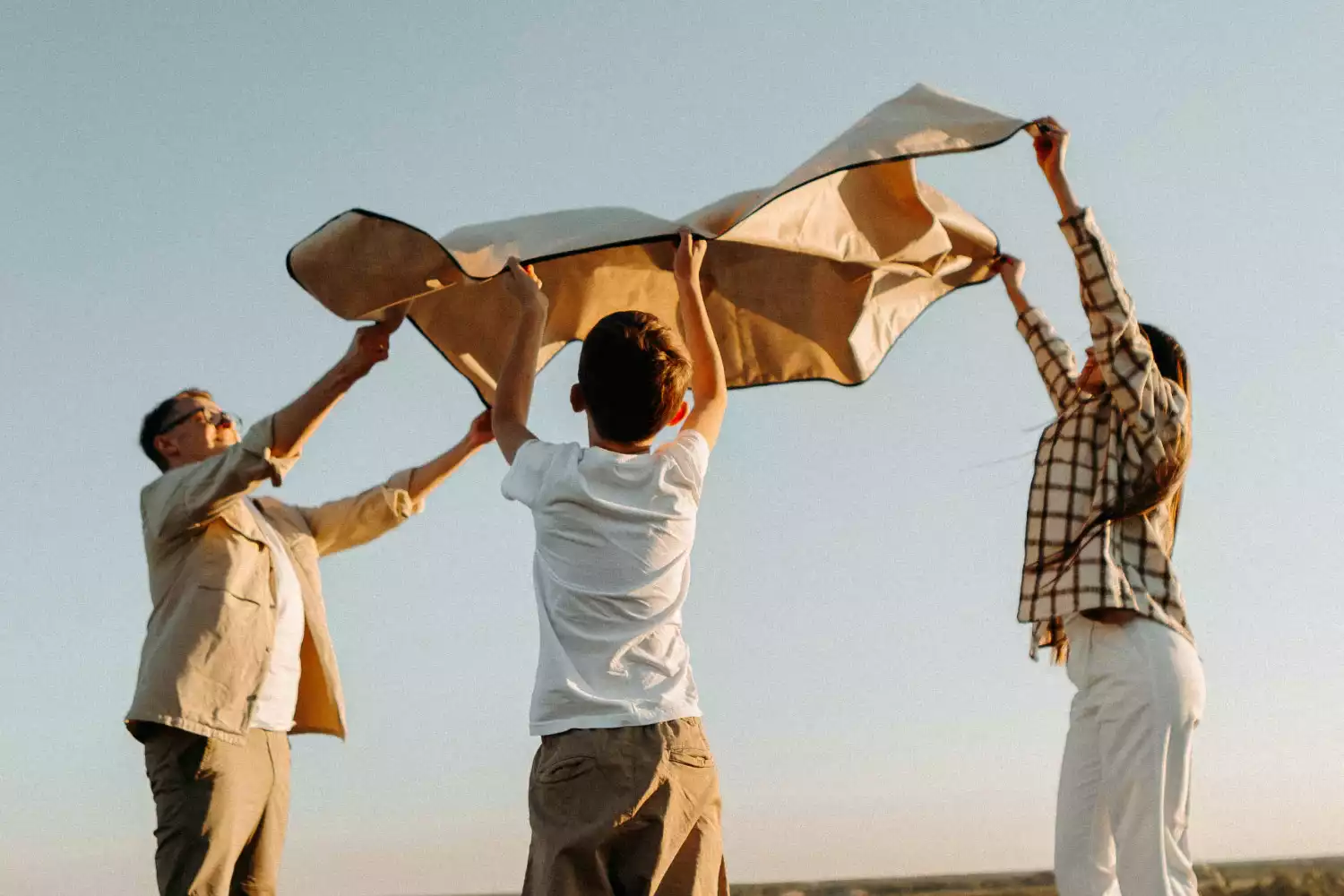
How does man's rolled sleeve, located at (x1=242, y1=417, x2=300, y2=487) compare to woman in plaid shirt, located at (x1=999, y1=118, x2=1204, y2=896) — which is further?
man's rolled sleeve, located at (x1=242, y1=417, x2=300, y2=487)

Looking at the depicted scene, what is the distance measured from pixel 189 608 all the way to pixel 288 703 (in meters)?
0.43

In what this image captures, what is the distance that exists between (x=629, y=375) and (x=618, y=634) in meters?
0.54

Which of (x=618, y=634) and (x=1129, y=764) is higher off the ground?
(x=618, y=634)

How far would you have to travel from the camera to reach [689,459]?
270 cm

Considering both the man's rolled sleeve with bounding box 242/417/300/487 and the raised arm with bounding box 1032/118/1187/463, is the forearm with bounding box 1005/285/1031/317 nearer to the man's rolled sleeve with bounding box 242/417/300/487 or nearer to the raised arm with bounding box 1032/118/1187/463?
the raised arm with bounding box 1032/118/1187/463

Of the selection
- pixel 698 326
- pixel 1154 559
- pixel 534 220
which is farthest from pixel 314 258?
pixel 1154 559

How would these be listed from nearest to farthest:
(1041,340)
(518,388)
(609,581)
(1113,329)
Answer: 1. (609,581)
2. (518,388)
3. (1113,329)
4. (1041,340)

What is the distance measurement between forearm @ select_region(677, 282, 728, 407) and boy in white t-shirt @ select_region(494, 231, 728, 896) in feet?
0.35

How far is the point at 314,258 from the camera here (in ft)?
11.0

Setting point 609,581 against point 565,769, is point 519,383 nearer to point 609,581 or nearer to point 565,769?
point 609,581

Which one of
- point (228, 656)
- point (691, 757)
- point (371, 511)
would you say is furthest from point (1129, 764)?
point (371, 511)

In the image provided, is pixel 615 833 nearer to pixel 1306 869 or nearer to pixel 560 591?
pixel 560 591

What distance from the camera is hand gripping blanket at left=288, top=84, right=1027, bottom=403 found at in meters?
3.20

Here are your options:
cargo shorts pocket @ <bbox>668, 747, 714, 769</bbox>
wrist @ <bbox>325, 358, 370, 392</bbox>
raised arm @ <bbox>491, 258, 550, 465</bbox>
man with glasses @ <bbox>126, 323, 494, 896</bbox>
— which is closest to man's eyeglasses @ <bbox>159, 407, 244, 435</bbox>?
man with glasses @ <bbox>126, 323, 494, 896</bbox>
